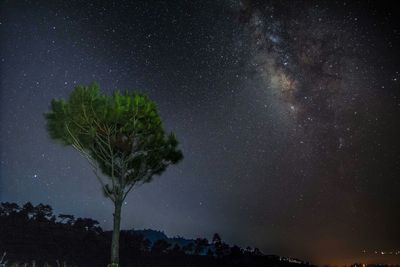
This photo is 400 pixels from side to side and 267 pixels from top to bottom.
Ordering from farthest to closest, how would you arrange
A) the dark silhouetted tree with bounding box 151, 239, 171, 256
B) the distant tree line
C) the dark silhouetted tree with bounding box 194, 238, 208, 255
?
the dark silhouetted tree with bounding box 194, 238, 208, 255, the dark silhouetted tree with bounding box 151, 239, 171, 256, the distant tree line

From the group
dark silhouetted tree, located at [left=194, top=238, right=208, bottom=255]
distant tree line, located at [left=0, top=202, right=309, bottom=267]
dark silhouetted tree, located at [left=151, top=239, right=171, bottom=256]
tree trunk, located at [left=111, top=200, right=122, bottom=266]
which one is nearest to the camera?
tree trunk, located at [left=111, top=200, right=122, bottom=266]

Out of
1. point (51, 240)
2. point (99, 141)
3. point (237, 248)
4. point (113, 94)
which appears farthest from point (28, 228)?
point (237, 248)

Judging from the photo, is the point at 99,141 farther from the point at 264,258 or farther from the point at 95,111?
the point at 264,258

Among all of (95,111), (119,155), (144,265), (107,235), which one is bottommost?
(144,265)

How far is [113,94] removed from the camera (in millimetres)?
24641

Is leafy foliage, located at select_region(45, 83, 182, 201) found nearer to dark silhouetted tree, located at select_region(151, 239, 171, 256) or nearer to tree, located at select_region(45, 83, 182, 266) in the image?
tree, located at select_region(45, 83, 182, 266)

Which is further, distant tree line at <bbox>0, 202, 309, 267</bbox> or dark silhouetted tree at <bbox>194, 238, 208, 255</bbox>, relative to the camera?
dark silhouetted tree at <bbox>194, 238, 208, 255</bbox>

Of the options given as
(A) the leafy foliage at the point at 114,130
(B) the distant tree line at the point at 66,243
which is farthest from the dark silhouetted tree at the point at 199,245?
(A) the leafy foliage at the point at 114,130

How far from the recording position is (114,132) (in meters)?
25.0

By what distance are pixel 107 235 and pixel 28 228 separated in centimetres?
1082

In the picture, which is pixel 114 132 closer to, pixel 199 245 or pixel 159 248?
pixel 159 248

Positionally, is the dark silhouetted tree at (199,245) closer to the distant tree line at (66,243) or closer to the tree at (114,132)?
the distant tree line at (66,243)

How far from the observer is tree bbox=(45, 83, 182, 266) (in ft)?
79.0

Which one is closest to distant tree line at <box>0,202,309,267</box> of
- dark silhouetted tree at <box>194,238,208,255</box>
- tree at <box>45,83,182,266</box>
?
dark silhouetted tree at <box>194,238,208,255</box>
